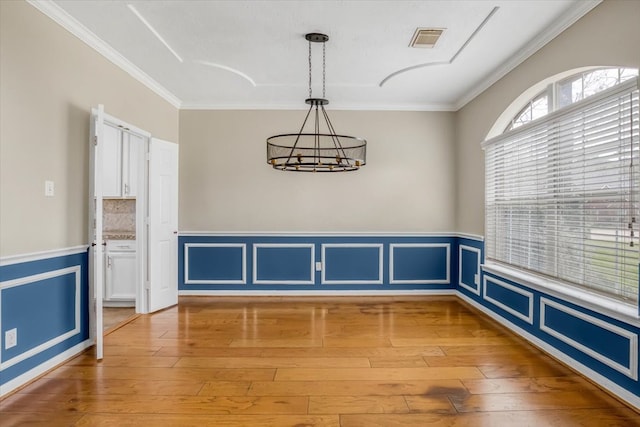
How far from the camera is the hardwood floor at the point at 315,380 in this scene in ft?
7.21

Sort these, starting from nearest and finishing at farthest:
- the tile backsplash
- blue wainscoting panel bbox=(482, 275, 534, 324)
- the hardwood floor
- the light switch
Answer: the hardwood floor
the light switch
blue wainscoting panel bbox=(482, 275, 534, 324)
the tile backsplash

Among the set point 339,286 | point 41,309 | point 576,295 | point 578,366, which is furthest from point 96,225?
point 578,366

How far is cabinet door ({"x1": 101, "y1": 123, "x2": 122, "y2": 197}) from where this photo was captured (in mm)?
4441

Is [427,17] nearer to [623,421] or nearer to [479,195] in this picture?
[479,195]

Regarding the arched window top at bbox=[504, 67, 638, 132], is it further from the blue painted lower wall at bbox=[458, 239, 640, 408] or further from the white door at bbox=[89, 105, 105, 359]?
the white door at bbox=[89, 105, 105, 359]

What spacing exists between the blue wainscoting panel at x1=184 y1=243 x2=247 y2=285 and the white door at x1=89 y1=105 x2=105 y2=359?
1.87 meters

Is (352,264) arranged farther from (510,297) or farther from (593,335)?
(593,335)

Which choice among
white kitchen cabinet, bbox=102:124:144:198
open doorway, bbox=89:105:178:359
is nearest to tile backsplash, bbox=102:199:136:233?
open doorway, bbox=89:105:178:359

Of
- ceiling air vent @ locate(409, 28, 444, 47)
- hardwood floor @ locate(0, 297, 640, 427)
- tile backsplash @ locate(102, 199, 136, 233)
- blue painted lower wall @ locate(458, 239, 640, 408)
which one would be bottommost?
hardwood floor @ locate(0, 297, 640, 427)

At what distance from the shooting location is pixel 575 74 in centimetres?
300

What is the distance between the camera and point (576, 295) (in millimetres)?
2748

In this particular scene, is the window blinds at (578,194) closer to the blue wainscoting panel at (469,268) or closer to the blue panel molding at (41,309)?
the blue wainscoting panel at (469,268)

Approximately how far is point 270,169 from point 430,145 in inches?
91.0

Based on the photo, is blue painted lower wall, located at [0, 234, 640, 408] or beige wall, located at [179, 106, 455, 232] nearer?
blue painted lower wall, located at [0, 234, 640, 408]
